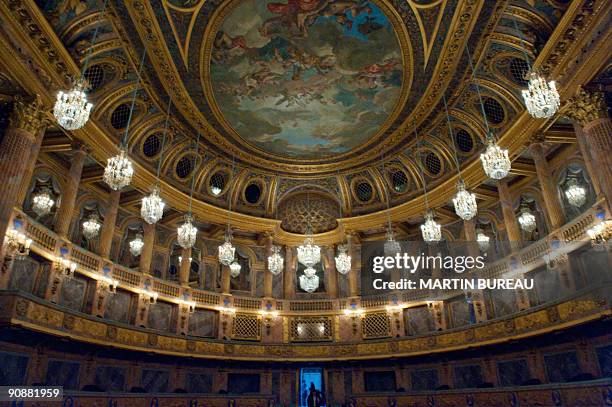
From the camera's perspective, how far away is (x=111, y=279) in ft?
50.1

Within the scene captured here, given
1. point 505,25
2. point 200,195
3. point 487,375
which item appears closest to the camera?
point 505,25

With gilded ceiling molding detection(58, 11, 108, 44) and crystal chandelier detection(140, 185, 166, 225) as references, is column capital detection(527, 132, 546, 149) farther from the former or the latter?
gilded ceiling molding detection(58, 11, 108, 44)

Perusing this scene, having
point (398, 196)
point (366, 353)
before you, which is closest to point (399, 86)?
point (398, 196)

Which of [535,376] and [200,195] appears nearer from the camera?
[535,376]

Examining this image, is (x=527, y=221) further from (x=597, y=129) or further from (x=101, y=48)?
(x=101, y=48)

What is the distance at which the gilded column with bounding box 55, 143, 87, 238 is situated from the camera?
13500 mm

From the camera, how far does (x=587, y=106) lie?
35.9ft

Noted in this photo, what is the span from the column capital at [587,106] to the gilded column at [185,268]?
1685 centimetres

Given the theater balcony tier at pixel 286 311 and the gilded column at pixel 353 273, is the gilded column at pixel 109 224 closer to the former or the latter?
the theater balcony tier at pixel 286 311

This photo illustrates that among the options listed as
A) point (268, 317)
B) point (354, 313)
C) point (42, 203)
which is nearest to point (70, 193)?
point (42, 203)

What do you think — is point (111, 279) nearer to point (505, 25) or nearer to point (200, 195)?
point (200, 195)

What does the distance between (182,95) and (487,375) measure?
1691 cm

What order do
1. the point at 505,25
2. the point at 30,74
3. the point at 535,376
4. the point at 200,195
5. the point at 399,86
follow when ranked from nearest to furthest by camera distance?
1. the point at 30,74
2. the point at 505,25
3. the point at 535,376
4. the point at 399,86
5. the point at 200,195

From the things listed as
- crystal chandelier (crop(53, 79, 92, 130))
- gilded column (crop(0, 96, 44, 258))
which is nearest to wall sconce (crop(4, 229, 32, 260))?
gilded column (crop(0, 96, 44, 258))
